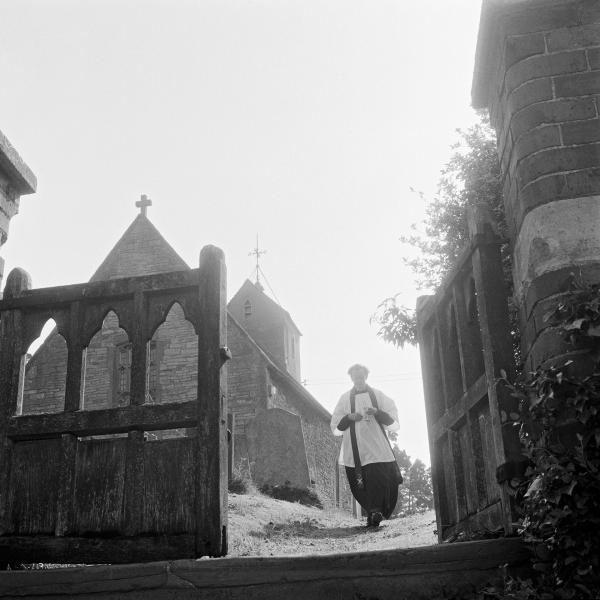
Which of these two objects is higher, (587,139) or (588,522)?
(587,139)

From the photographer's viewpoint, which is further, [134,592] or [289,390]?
[289,390]

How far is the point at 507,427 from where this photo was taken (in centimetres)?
399

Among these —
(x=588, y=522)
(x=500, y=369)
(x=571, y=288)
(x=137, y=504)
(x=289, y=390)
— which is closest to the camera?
(x=588, y=522)

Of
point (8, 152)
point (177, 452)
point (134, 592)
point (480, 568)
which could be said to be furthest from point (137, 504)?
point (8, 152)

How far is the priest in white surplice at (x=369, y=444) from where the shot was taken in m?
9.86

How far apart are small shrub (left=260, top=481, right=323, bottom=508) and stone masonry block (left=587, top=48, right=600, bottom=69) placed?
12613 millimetres

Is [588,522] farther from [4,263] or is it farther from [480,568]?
[4,263]

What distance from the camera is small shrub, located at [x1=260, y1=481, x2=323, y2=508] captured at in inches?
634

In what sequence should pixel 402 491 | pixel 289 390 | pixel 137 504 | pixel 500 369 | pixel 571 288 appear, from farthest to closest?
pixel 402 491 → pixel 289 390 → pixel 137 504 → pixel 500 369 → pixel 571 288

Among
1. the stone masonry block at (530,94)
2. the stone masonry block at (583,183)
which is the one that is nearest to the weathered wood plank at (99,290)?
the stone masonry block at (530,94)

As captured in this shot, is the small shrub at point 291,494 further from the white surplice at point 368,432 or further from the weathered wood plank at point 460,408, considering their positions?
the weathered wood plank at point 460,408

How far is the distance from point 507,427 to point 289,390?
2086 cm

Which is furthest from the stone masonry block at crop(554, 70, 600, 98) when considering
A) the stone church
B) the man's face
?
the stone church

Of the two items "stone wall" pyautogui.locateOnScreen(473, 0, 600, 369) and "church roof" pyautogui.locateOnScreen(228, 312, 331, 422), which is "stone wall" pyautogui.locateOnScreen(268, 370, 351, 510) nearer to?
"church roof" pyautogui.locateOnScreen(228, 312, 331, 422)
